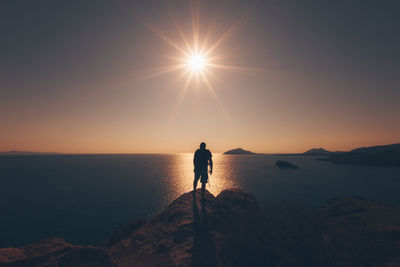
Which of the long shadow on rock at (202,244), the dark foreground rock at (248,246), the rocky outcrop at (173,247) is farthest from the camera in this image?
the rocky outcrop at (173,247)

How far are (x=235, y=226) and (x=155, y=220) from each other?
182 inches

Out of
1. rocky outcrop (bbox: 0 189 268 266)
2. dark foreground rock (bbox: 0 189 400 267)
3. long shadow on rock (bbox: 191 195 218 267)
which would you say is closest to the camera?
dark foreground rock (bbox: 0 189 400 267)

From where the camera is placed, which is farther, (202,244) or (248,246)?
(202,244)

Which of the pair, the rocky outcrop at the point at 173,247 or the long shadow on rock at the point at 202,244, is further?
the rocky outcrop at the point at 173,247

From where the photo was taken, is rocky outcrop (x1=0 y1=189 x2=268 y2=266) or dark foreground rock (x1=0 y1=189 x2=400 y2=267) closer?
dark foreground rock (x1=0 y1=189 x2=400 y2=267)

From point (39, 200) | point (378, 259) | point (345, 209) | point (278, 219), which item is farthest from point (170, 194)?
point (378, 259)

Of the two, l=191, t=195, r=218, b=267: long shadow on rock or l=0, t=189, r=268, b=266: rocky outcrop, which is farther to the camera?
l=0, t=189, r=268, b=266: rocky outcrop

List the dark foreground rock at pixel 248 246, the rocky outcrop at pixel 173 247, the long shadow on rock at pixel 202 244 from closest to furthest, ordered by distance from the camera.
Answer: the dark foreground rock at pixel 248 246 → the long shadow on rock at pixel 202 244 → the rocky outcrop at pixel 173 247

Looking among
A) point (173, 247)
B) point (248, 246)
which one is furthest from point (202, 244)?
point (248, 246)

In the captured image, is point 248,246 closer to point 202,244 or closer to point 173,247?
point 202,244

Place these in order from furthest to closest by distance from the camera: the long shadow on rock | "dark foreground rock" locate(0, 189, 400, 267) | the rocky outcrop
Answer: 1. the rocky outcrop
2. the long shadow on rock
3. "dark foreground rock" locate(0, 189, 400, 267)

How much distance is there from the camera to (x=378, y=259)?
4.21 meters

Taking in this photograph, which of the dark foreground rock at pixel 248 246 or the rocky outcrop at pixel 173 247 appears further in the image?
the rocky outcrop at pixel 173 247

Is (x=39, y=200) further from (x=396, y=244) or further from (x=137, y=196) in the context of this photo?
(x=396, y=244)
